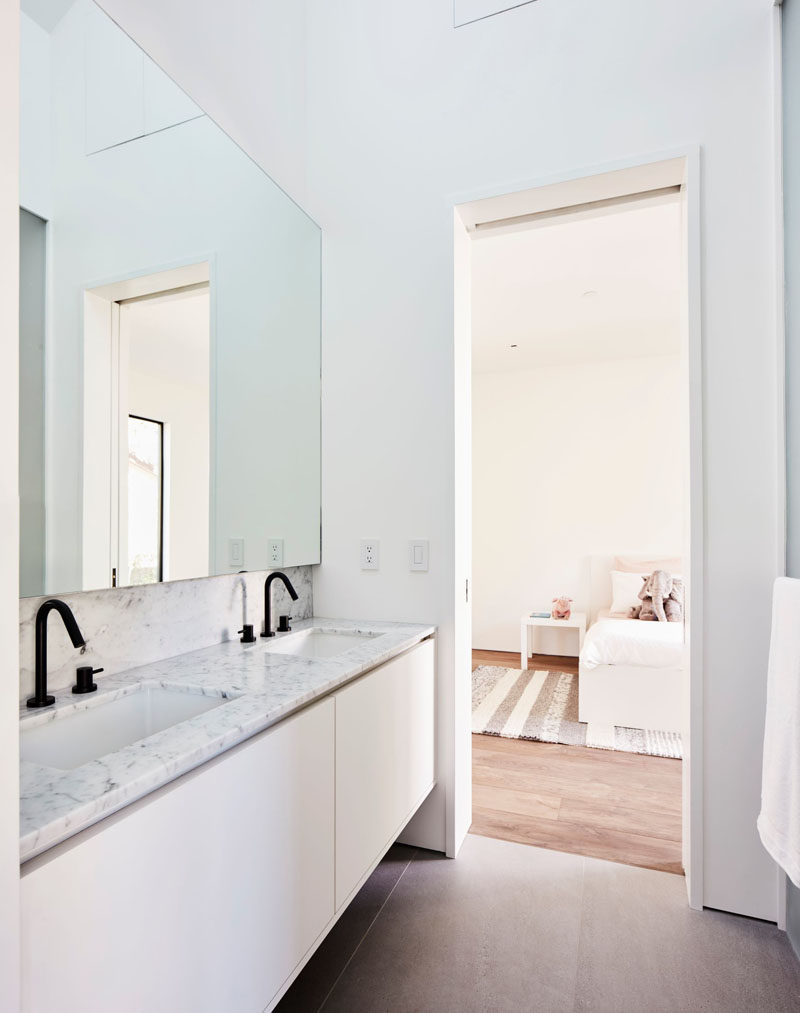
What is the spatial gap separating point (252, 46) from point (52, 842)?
223 cm

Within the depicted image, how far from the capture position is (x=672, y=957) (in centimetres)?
151

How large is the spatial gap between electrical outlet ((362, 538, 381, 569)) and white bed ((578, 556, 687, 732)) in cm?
178

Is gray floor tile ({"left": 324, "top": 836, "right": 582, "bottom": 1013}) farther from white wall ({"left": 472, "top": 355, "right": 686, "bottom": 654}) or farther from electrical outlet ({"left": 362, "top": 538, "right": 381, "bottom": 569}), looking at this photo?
white wall ({"left": 472, "top": 355, "right": 686, "bottom": 654})

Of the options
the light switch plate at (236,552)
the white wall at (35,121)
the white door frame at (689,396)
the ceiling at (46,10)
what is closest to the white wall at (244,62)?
the ceiling at (46,10)

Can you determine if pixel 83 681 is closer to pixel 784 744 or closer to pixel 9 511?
pixel 9 511

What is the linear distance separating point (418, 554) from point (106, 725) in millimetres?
1076

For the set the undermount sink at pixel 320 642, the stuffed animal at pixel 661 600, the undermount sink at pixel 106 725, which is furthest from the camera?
the stuffed animal at pixel 661 600

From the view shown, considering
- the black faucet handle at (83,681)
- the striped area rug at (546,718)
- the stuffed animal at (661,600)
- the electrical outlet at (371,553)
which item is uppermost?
the electrical outlet at (371,553)

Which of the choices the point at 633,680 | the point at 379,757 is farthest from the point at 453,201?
the point at 633,680

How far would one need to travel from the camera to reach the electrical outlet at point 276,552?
6.16ft

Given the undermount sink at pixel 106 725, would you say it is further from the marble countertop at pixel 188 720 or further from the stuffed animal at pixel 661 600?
the stuffed animal at pixel 661 600

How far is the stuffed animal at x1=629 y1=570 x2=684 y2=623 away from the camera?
3.94 m

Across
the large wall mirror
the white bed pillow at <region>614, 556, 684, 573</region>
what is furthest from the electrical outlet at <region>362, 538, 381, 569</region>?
the white bed pillow at <region>614, 556, 684, 573</region>

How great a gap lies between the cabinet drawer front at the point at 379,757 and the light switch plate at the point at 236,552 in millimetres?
531
